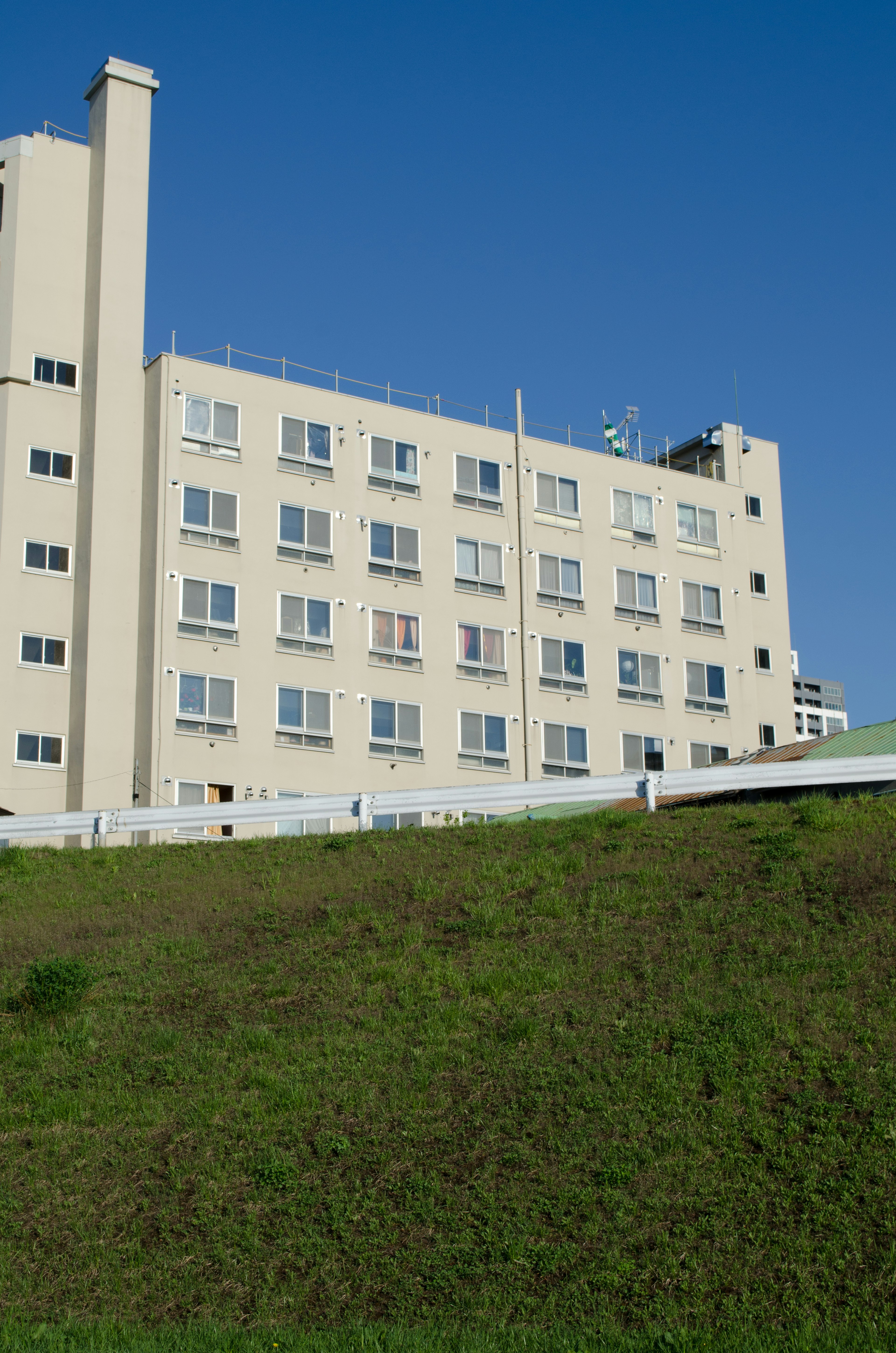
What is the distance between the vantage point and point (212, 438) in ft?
126

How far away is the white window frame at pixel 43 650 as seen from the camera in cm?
3550

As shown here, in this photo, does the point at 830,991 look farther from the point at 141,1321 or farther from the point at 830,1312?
the point at 141,1321

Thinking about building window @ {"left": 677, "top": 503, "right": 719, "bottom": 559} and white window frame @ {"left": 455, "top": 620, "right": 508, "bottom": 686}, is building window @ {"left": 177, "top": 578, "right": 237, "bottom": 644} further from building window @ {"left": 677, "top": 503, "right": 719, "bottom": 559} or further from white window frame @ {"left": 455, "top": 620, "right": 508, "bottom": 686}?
building window @ {"left": 677, "top": 503, "right": 719, "bottom": 559}

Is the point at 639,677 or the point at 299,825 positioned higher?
the point at 639,677

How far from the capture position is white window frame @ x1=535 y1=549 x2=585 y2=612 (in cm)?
4328

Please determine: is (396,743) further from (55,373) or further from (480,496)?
(55,373)

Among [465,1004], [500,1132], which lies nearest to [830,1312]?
[500,1132]

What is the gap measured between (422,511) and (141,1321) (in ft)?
108

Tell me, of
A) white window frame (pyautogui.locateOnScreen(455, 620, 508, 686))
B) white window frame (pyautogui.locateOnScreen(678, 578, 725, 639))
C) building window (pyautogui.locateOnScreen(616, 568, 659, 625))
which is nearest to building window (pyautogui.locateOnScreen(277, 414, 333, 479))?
white window frame (pyautogui.locateOnScreen(455, 620, 508, 686))

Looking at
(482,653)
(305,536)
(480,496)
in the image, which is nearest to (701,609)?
(480,496)

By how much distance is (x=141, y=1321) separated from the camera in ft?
33.6

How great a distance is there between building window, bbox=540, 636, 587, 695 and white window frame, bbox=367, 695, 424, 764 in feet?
14.7

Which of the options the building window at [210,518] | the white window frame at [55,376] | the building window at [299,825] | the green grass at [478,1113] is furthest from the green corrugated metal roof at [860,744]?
the white window frame at [55,376]

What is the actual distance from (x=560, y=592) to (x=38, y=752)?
1643cm
